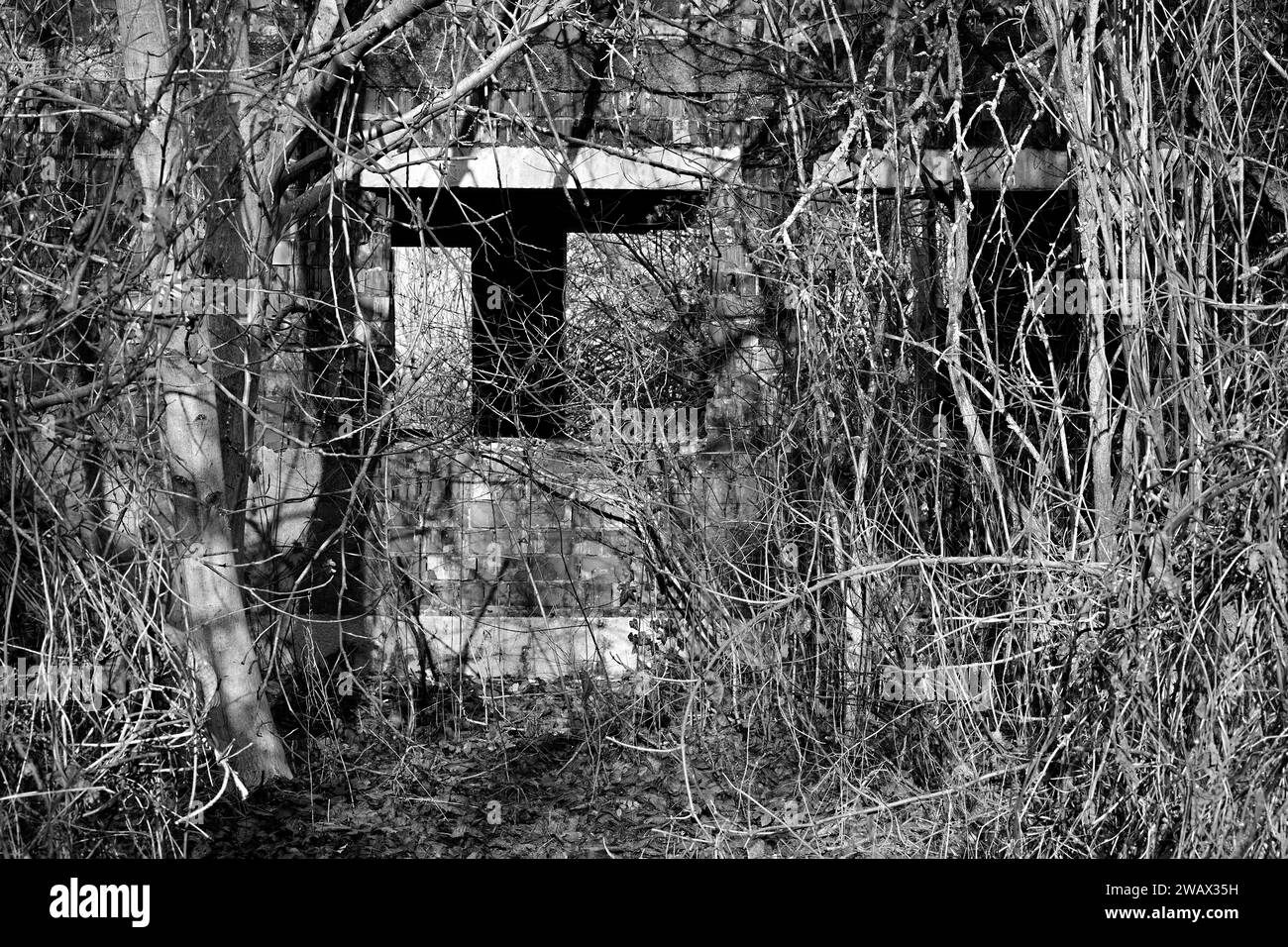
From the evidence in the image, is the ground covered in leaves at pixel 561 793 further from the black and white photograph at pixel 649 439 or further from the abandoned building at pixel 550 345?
the abandoned building at pixel 550 345

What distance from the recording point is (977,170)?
5.64 metres

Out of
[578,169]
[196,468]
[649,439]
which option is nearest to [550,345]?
[649,439]

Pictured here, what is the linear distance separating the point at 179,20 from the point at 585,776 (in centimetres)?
349

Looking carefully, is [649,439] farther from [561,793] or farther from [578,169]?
[561,793]

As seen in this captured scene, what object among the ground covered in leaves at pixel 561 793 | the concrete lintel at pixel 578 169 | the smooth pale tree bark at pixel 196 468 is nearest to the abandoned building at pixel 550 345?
the concrete lintel at pixel 578 169

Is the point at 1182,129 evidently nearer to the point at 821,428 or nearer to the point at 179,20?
the point at 821,428

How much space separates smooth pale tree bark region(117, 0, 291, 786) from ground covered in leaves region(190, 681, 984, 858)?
34 centimetres

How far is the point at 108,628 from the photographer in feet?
11.6

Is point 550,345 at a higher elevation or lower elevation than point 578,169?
lower

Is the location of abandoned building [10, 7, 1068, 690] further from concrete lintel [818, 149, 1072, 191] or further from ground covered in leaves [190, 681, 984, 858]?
ground covered in leaves [190, 681, 984, 858]

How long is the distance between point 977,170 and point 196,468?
4009mm

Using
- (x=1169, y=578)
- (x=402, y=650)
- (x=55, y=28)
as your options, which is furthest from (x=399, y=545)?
(x=1169, y=578)

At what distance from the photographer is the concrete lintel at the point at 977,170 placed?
17.1 feet

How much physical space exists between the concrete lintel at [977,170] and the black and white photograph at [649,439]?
0.03 meters
